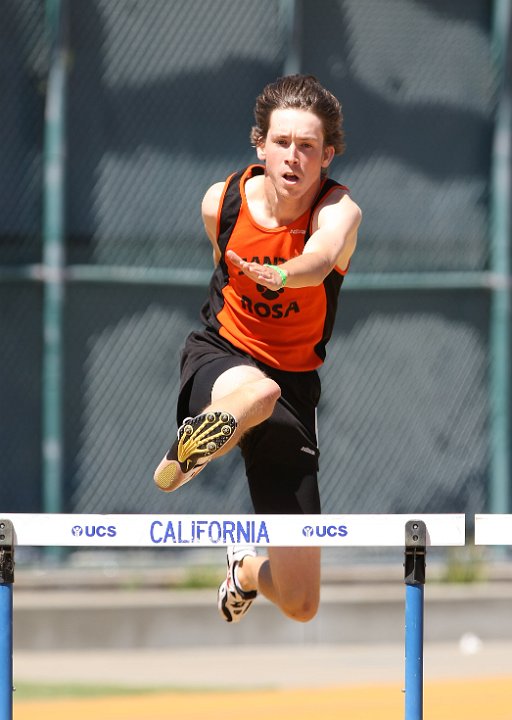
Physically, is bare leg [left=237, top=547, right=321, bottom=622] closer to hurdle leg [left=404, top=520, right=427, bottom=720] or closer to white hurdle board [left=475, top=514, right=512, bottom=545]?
hurdle leg [left=404, top=520, right=427, bottom=720]

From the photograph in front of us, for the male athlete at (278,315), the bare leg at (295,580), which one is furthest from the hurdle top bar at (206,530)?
the bare leg at (295,580)

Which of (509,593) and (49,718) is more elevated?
(509,593)

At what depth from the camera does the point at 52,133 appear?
409 inches

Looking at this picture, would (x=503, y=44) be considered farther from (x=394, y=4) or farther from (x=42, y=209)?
(x=42, y=209)

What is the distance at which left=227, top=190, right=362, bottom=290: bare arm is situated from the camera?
15.3 feet

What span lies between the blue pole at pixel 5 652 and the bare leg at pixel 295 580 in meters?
1.13

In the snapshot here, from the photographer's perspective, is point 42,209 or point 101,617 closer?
point 101,617

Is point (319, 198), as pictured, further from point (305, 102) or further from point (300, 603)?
point (300, 603)

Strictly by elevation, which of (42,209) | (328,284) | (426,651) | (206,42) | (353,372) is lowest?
(426,651)

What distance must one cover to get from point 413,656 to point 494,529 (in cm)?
51

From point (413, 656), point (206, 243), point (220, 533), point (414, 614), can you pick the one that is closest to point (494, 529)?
point (414, 614)

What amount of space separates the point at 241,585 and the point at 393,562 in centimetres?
495

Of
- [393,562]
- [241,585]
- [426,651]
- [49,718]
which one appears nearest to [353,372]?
[393,562]

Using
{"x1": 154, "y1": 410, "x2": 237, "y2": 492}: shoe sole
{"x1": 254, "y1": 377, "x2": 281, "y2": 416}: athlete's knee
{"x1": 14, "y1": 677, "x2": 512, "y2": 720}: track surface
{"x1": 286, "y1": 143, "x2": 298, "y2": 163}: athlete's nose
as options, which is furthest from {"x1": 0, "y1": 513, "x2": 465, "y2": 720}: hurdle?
{"x1": 14, "y1": 677, "x2": 512, "y2": 720}: track surface
